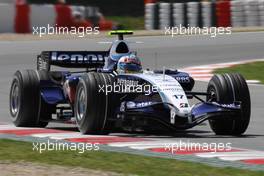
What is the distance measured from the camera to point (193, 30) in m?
31.8

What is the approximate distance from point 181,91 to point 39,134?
1.85 m

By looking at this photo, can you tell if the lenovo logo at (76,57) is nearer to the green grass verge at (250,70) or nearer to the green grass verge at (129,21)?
the green grass verge at (250,70)

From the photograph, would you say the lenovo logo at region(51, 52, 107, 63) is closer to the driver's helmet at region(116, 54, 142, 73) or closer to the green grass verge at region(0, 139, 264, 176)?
the driver's helmet at region(116, 54, 142, 73)

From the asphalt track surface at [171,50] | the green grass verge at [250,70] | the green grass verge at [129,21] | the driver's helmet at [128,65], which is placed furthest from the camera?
the green grass verge at [129,21]

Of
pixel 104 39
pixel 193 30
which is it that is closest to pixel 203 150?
pixel 104 39

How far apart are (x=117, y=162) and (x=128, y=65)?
325 centimetres

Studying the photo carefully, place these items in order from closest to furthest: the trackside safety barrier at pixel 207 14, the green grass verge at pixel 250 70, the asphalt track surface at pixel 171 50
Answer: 1. the green grass verge at pixel 250 70
2. the asphalt track surface at pixel 171 50
3. the trackside safety barrier at pixel 207 14

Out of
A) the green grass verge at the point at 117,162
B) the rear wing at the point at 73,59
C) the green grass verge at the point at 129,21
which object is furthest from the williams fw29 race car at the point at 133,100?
the green grass verge at the point at 129,21

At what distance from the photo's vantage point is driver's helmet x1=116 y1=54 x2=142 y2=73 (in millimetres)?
12406

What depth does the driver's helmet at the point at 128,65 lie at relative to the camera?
12.4m

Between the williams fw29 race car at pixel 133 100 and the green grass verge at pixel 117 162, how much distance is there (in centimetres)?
129

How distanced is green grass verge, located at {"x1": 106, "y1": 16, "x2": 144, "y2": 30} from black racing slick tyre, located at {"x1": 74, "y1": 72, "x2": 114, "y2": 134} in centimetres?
2844

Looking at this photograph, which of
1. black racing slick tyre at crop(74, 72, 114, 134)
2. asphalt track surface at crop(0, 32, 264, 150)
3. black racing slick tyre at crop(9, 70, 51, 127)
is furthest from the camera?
asphalt track surface at crop(0, 32, 264, 150)

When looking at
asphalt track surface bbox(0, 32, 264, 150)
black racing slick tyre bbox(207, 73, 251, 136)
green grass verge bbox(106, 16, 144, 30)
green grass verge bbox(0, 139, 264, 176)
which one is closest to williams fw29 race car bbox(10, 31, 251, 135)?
black racing slick tyre bbox(207, 73, 251, 136)
